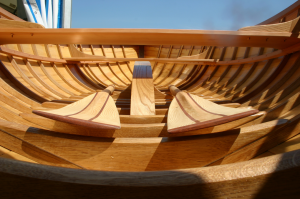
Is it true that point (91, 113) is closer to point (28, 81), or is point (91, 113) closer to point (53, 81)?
point (28, 81)

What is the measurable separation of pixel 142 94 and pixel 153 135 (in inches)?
31.6

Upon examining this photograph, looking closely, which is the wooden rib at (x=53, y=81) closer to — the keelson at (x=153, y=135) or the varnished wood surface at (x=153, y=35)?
the keelson at (x=153, y=135)

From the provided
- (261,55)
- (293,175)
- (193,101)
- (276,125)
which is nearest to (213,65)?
(261,55)

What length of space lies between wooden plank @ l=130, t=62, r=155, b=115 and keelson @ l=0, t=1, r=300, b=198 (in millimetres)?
11

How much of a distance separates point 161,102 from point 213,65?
219 cm

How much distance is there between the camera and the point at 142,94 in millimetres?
1801

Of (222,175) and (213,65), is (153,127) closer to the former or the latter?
(222,175)

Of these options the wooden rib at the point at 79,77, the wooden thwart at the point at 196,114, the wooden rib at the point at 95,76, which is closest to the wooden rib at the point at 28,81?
the wooden rib at the point at 79,77

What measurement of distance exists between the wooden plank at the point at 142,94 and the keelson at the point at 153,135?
0.04 ft

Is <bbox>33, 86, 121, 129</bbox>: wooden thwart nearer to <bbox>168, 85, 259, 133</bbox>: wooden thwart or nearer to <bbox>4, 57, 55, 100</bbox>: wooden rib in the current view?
<bbox>168, 85, 259, 133</bbox>: wooden thwart

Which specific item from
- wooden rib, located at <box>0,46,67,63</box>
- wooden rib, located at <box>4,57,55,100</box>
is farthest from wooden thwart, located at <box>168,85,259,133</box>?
wooden rib, located at <box>0,46,67,63</box>

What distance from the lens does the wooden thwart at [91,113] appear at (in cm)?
81

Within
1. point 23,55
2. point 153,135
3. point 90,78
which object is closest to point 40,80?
point 23,55

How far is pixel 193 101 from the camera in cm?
133
